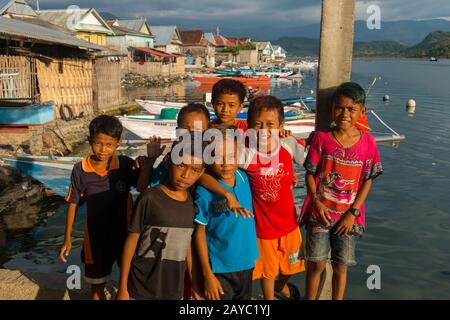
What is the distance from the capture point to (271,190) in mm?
2805

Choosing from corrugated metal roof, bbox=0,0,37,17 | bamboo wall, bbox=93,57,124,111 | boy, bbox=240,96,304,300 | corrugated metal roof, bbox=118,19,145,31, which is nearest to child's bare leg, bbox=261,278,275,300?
boy, bbox=240,96,304,300

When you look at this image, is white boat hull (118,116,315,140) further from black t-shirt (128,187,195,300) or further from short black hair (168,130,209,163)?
black t-shirt (128,187,195,300)

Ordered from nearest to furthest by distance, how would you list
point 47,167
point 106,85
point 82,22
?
point 47,167, point 106,85, point 82,22

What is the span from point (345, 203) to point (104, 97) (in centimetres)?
1704

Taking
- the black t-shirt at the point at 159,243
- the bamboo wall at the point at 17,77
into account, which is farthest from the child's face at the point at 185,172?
the bamboo wall at the point at 17,77

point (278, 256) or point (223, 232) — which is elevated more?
point (223, 232)

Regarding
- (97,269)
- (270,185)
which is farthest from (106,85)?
(270,185)

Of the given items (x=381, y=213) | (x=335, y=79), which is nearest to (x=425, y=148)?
(x=381, y=213)

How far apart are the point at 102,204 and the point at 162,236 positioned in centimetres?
68

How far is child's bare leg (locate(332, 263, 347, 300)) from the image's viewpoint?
9.56 feet

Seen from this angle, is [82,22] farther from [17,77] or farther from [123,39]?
[17,77]

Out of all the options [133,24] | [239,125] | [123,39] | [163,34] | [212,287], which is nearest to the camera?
[212,287]

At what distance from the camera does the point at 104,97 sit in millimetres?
18109

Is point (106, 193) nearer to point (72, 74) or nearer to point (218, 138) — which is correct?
point (218, 138)
